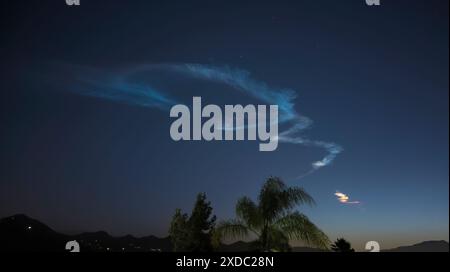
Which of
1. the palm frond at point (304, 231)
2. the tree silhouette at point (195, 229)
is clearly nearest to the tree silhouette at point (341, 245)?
the palm frond at point (304, 231)

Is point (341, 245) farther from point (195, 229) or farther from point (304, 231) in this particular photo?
point (195, 229)

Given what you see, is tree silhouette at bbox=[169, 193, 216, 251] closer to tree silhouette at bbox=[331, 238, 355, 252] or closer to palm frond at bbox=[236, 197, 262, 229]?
palm frond at bbox=[236, 197, 262, 229]

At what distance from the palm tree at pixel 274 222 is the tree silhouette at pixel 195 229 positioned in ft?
0.80

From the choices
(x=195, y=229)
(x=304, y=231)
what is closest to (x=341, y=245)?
(x=304, y=231)

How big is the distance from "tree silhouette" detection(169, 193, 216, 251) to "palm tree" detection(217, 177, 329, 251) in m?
0.24

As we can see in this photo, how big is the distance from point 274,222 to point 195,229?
4.15 feet

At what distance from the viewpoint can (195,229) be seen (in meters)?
→ 6.82

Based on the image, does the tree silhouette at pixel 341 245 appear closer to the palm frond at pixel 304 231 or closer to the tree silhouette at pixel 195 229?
the palm frond at pixel 304 231

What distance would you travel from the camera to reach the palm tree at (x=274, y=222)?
6836 mm
